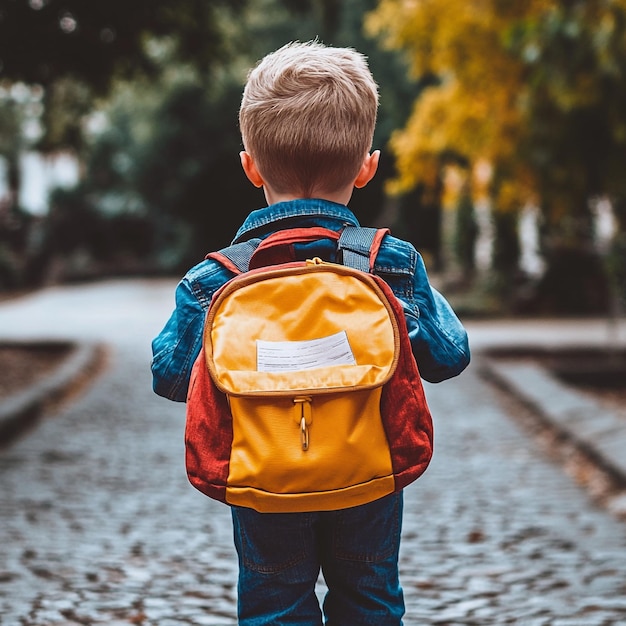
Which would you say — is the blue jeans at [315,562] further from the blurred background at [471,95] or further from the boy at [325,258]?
the blurred background at [471,95]

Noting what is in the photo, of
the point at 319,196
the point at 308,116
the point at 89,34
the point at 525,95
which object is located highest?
the point at 89,34

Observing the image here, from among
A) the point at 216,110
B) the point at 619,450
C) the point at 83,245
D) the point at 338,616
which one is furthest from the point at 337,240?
the point at 83,245

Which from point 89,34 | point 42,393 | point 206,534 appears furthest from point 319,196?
point 89,34

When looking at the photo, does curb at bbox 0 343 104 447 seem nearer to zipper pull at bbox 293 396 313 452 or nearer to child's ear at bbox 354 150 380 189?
child's ear at bbox 354 150 380 189

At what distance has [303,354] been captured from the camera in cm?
198

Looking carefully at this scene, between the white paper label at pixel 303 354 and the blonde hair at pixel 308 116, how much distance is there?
362 millimetres

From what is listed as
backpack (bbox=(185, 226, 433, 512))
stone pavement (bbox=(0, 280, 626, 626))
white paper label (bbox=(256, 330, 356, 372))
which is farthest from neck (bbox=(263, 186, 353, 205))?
stone pavement (bbox=(0, 280, 626, 626))

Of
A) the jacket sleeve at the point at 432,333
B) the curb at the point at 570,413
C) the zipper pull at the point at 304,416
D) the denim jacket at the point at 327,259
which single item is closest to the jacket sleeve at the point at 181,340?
the denim jacket at the point at 327,259

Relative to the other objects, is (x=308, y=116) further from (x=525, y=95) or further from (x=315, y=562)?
(x=525, y=95)

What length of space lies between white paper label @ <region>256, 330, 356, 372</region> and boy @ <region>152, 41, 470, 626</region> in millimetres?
189

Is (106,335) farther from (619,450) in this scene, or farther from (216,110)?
(216,110)

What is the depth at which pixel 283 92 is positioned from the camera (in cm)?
207

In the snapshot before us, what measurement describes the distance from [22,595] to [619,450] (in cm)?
357

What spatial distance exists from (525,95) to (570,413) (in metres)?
3.12
